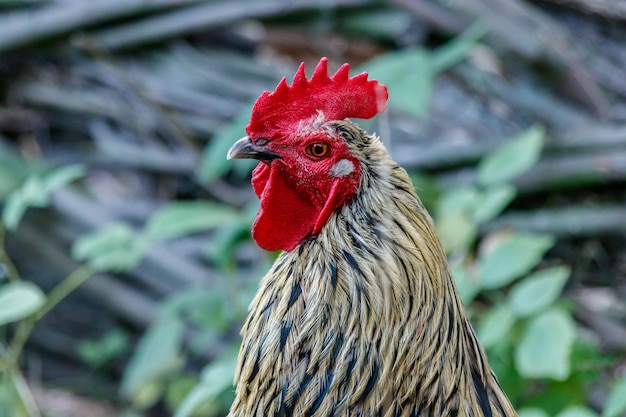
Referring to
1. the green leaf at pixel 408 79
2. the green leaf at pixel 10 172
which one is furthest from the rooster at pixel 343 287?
the green leaf at pixel 10 172

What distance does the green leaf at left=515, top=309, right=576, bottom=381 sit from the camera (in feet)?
8.68

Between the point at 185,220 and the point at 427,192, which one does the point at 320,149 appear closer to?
the point at 185,220

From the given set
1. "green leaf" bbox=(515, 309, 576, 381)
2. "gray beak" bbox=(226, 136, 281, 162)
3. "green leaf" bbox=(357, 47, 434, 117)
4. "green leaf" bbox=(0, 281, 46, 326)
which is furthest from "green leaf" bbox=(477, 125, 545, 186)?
"green leaf" bbox=(0, 281, 46, 326)

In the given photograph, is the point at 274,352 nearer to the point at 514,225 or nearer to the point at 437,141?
the point at 514,225

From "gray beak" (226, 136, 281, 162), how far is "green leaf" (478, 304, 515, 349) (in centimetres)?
137

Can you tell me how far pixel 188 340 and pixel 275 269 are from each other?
264cm

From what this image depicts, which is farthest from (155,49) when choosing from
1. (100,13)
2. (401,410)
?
(401,410)

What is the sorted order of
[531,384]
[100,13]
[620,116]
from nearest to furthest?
[531,384] → [620,116] → [100,13]

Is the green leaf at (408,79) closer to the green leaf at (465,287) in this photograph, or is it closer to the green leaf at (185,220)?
the green leaf at (465,287)

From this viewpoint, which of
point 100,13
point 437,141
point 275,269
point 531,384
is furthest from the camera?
point 100,13

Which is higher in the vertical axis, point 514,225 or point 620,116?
point 620,116

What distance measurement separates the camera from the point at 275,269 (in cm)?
192

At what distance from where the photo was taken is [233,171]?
4695 millimetres

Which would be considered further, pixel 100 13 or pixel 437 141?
pixel 100 13
